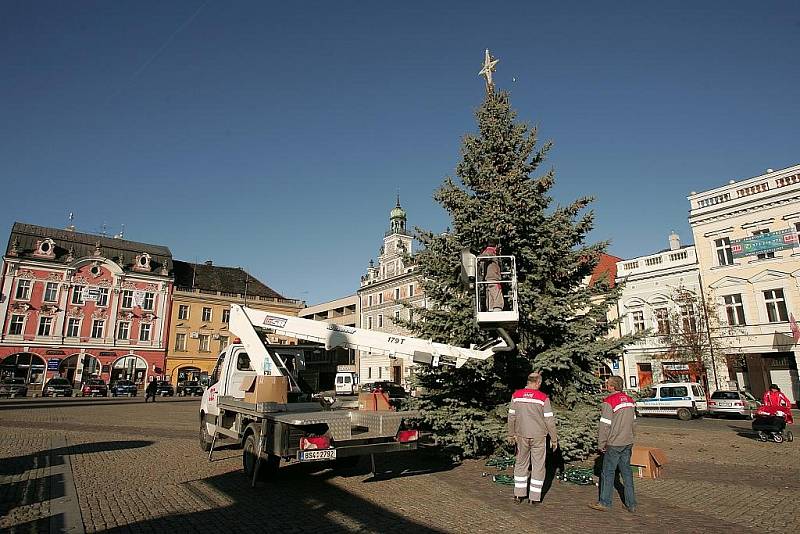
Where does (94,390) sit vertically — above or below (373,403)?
below

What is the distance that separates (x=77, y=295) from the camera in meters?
50.9

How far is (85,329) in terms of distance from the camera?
50625 mm

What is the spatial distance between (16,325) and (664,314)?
57055 mm

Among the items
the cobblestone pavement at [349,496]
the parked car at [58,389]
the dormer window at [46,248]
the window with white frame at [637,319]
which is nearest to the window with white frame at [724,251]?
the window with white frame at [637,319]

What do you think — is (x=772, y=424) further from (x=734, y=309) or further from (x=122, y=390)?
(x=122, y=390)

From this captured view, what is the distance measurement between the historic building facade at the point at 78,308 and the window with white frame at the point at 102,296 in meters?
0.11

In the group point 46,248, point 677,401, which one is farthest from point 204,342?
point 677,401

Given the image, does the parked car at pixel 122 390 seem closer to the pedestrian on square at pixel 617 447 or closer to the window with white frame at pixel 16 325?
the window with white frame at pixel 16 325

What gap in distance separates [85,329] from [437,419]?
171 feet

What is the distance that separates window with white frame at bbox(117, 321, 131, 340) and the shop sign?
55.9 metres

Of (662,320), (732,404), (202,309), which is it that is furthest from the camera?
(202,309)

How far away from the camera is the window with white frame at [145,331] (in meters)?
54.1

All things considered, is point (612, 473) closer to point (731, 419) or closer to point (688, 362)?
point (731, 419)

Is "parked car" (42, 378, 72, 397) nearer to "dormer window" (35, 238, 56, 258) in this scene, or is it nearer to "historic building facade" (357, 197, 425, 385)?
"dormer window" (35, 238, 56, 258)
